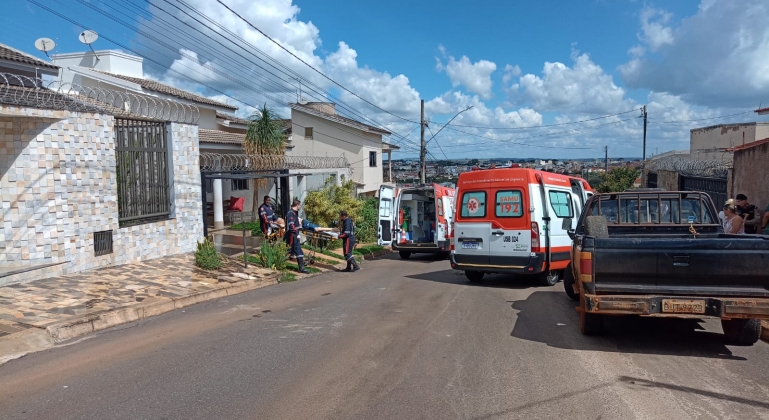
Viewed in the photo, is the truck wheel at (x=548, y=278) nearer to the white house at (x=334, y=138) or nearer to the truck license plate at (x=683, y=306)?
the truck license plate at (x=683, y=306)

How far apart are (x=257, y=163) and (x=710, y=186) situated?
15.6m

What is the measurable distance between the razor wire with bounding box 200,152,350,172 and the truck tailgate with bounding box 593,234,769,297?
11.4m

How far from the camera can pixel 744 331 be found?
6613 millimetres

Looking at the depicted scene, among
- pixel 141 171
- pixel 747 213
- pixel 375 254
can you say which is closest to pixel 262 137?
pixel 375 254

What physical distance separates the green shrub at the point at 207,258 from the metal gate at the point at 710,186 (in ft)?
48.1

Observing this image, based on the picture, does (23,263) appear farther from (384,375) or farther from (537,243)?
(537,243)

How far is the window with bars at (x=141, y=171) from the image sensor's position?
12.3m

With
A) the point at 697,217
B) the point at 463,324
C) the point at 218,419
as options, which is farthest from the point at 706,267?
the point at 218,419

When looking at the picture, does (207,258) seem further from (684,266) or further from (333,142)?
(333,142)

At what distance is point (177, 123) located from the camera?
13.9 metres

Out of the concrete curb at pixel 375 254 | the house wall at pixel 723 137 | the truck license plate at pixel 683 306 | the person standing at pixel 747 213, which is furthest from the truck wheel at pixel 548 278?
the house wall at pixel 723 137

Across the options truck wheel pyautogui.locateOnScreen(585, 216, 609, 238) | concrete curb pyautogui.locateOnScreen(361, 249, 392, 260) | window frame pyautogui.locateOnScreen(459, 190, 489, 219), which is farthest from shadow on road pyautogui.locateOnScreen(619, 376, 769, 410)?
concrete curb pyautogui.locateOnScreen(361, 249, 392, 260)

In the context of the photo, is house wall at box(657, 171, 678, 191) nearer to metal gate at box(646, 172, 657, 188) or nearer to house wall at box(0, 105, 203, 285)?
metal gate at box(646, 172, 657, 188)

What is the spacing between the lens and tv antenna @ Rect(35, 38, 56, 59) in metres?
17.2
